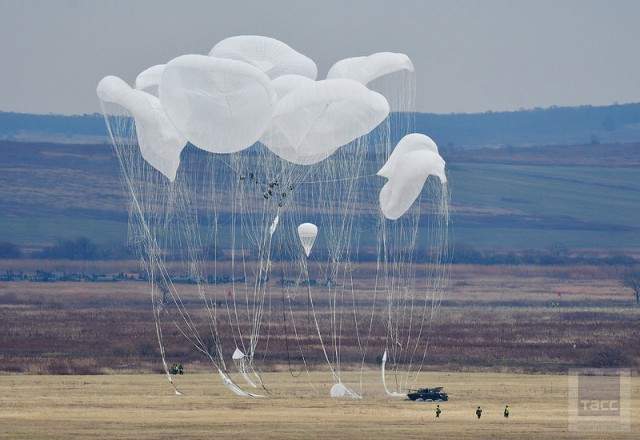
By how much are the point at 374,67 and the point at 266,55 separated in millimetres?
3926

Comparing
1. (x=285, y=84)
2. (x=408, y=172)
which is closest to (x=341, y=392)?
(x=408, y=172)

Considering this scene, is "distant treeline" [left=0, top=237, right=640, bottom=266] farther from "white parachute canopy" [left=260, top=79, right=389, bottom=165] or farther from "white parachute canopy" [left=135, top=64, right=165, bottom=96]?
"white parachute canopy" [left=260, top=79, right=389, bottom=165]

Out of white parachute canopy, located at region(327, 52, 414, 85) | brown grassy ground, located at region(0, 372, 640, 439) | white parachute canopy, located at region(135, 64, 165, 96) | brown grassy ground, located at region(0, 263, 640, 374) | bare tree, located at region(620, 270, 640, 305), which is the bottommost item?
brown grassy ground, located at region(0, 372, 640, 439)

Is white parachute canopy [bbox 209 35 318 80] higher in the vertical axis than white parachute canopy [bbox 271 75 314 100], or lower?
higher

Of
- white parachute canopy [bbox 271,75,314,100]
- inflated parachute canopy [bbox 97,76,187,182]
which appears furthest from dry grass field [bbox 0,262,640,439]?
white parachute canopy [bbox 271,75,314,100]

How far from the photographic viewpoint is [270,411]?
49.4 meters

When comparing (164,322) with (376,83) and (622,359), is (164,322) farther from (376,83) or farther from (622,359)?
(376,83)

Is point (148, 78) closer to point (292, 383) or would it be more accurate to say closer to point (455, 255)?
point (292, 383)

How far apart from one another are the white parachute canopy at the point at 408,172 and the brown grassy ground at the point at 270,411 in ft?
23.1

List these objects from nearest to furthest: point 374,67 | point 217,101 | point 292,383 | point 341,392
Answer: point 217,101 → point 374,67 → point 341,392 → point 292,383

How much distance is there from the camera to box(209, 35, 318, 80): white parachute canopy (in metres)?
52.3

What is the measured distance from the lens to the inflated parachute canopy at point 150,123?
50.4 m

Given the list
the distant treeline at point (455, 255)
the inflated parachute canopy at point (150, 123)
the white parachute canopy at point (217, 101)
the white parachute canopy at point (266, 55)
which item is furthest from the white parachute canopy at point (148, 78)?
the distant treeline at point (455, 255)

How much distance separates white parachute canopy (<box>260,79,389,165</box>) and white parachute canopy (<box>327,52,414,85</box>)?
235 cm
